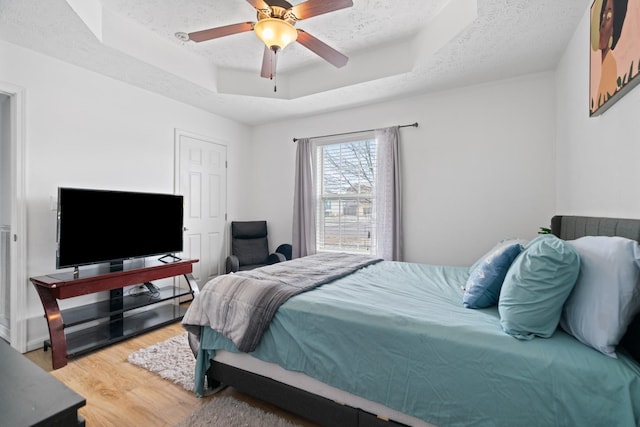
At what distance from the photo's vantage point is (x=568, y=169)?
2625 millimetres

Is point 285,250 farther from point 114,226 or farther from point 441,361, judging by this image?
point 441,361

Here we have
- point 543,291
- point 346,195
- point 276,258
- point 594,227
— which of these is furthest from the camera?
point 346,195

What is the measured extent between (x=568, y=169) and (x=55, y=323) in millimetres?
4461

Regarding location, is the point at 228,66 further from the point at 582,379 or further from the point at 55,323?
the point at 582,379

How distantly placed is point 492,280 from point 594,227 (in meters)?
0.80

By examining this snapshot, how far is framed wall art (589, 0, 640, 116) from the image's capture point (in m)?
1.38

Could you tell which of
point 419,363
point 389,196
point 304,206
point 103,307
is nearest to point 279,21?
point 419,363

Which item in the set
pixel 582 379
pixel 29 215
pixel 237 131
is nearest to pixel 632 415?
pixel 582 379

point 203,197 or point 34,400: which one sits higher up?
point 203,197

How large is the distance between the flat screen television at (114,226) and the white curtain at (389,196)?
243 cm

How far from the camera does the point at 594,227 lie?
1795 millimetres

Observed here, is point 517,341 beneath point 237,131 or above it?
beneath

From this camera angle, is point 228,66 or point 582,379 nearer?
point 582,379

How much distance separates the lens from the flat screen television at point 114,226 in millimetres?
2574
